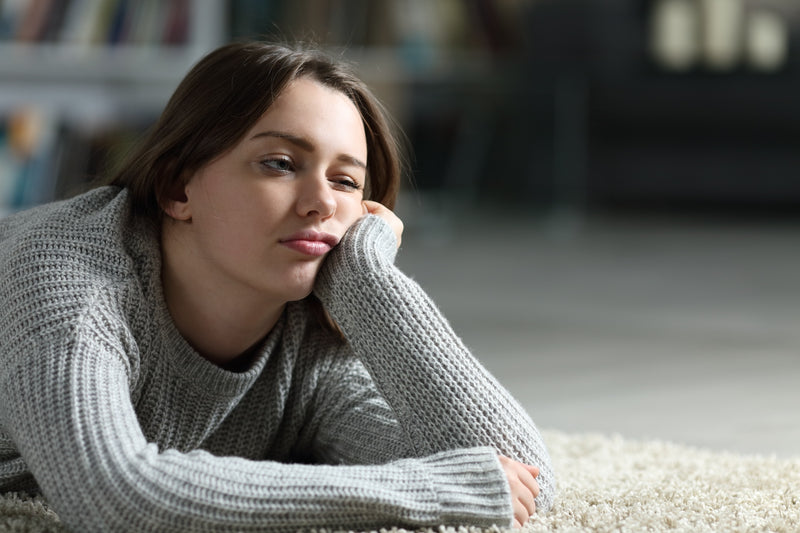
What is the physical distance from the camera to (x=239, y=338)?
1139 mm

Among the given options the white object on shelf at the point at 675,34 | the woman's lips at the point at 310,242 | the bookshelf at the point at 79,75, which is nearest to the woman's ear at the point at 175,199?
the woman's lips at the point at 310,242

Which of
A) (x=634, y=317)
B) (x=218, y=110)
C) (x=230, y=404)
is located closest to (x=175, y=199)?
(x=218, y=110)

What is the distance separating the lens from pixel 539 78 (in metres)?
4.21

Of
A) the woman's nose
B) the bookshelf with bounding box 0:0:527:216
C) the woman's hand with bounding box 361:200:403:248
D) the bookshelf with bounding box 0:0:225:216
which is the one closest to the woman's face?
the woman's nose

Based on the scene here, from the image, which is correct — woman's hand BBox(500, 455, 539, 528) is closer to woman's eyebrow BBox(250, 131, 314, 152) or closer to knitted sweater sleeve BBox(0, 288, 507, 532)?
Answer: knitted sweater sleeve BBox(0, 288, 507, 532)

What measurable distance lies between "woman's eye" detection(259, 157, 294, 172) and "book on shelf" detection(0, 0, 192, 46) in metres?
2.14

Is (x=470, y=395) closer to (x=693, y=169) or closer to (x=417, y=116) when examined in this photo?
(x=417, y=116)

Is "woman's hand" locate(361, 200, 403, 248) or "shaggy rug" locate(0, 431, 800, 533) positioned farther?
"woman's hand" locate(361, 200, 403, 248)

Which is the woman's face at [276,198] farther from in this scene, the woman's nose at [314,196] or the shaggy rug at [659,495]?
the shaggy rug at [659,495]

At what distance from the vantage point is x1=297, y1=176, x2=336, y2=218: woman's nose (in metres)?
1.06

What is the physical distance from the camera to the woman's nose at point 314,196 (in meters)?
1.06

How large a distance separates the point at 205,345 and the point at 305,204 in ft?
0.62

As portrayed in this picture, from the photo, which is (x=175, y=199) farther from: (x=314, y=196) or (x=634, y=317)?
(x=634, y=317)

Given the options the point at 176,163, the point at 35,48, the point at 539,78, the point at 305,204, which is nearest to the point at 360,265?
the point at 305,204
